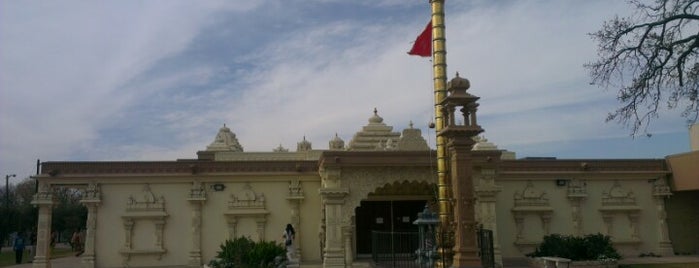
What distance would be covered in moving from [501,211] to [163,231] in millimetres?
12509

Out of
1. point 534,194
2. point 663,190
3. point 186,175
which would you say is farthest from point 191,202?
point 663,190

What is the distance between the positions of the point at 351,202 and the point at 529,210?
7.88 meters

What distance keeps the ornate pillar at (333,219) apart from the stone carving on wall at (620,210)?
11.2m

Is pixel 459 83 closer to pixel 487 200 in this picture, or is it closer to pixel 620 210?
pixel 487 200

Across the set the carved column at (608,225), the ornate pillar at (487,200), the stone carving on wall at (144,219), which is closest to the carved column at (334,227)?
the ornate pillar at (487,200)

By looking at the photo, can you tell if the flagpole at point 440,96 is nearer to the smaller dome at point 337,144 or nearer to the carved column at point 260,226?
the carved column at point 260,226

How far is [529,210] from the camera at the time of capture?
22.6 m

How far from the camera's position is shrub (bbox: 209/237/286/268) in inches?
598

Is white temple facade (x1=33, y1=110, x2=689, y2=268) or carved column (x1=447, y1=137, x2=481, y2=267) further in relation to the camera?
white temple facade (x1=33, y1=110, x2=689, y2=268)

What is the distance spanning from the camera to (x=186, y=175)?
70.4ft

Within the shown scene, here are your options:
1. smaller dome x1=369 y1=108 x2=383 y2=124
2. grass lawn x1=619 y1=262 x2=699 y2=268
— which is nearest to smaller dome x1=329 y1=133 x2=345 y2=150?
smaller dome x1=369 y1=108 x2=383 y2=124

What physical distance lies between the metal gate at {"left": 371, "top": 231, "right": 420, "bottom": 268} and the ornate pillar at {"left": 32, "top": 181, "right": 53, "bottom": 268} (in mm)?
11128

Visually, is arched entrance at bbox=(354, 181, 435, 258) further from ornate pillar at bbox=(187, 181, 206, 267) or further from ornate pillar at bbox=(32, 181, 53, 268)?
ornate pillar at bbox=(32, 181, 53, 268)

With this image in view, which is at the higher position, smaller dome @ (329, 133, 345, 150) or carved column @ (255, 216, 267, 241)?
smaller dome @ (329, 133, 345, 150)
